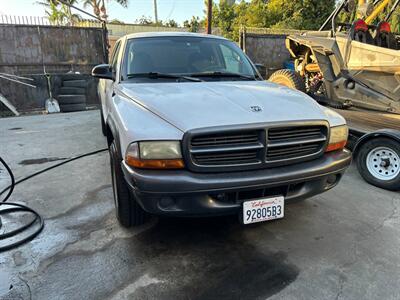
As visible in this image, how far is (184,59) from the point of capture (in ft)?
12.0

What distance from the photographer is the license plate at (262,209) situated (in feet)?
7.84

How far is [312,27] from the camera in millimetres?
20141

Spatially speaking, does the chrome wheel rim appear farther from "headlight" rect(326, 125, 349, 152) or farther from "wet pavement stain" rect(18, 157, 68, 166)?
"wet pavement stain" rect(18, 157, 68, 166)

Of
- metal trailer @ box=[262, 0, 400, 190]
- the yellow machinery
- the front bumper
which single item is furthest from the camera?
the yellow machinery

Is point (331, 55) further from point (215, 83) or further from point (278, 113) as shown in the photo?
point (278, 113)

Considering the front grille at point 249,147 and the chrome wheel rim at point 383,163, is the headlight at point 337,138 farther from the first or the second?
the chrome wheel rim at point 383,163

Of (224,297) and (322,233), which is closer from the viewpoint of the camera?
(224,297)

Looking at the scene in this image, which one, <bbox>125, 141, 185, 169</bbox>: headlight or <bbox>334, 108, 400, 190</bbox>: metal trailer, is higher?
<bbox>125, 141, 185, 169</bbox>: headlight

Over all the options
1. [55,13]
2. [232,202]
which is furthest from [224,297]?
[55,13]

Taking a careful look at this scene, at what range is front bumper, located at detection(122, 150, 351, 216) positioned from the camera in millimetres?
2205

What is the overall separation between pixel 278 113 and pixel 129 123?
1.14 m

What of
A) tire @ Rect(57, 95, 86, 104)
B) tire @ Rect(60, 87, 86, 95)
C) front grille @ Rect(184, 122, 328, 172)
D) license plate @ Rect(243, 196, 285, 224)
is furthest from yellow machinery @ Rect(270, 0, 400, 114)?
tire @ Rect(60, 87, 86, 95)

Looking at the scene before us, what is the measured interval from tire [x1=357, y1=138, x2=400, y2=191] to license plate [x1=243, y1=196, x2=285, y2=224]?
221cm

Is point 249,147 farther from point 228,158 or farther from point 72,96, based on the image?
point 72,96
